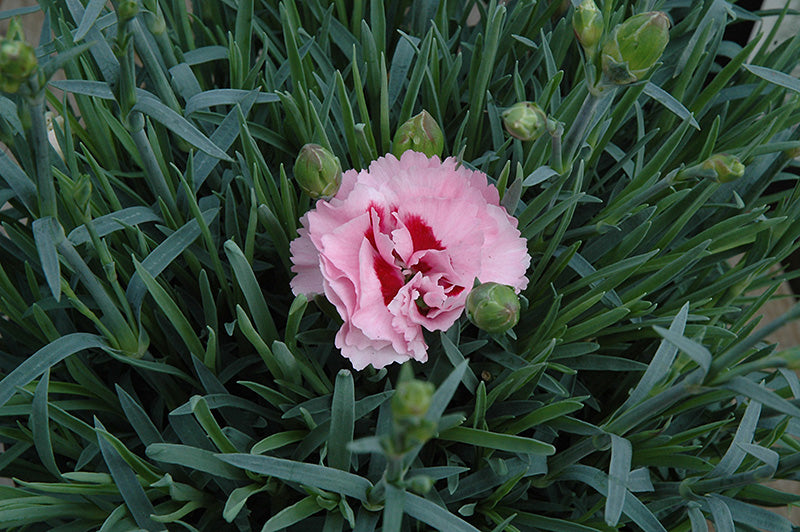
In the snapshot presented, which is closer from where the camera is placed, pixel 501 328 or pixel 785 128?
pixel 501 328

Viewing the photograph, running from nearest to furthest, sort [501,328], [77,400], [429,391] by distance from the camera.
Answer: [429,391] < [501,328] < [77,400]

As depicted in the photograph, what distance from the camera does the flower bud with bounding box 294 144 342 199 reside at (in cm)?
43

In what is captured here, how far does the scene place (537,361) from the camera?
49cm

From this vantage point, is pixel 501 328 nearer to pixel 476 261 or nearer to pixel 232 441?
pixel 476 261

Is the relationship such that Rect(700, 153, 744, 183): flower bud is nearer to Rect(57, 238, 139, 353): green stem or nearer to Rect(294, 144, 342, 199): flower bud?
Rect(294, 144, 342, 199): flower bud

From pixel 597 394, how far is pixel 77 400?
408 millimetres

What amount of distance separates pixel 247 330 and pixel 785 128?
520 mm

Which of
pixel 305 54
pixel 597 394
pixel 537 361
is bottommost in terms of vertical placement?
pixel 597 394

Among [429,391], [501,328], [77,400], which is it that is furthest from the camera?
[77,400]

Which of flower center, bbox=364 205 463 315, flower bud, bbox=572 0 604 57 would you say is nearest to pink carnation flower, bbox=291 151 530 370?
flower center, bbox=364 205 463 315

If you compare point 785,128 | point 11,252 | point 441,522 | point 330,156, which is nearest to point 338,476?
point 441,522

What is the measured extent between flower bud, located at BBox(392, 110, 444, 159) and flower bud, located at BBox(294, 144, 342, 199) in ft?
0.21

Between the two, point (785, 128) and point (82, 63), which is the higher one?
point (82, 63)

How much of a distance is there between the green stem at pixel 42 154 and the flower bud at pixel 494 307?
247 millimetres
